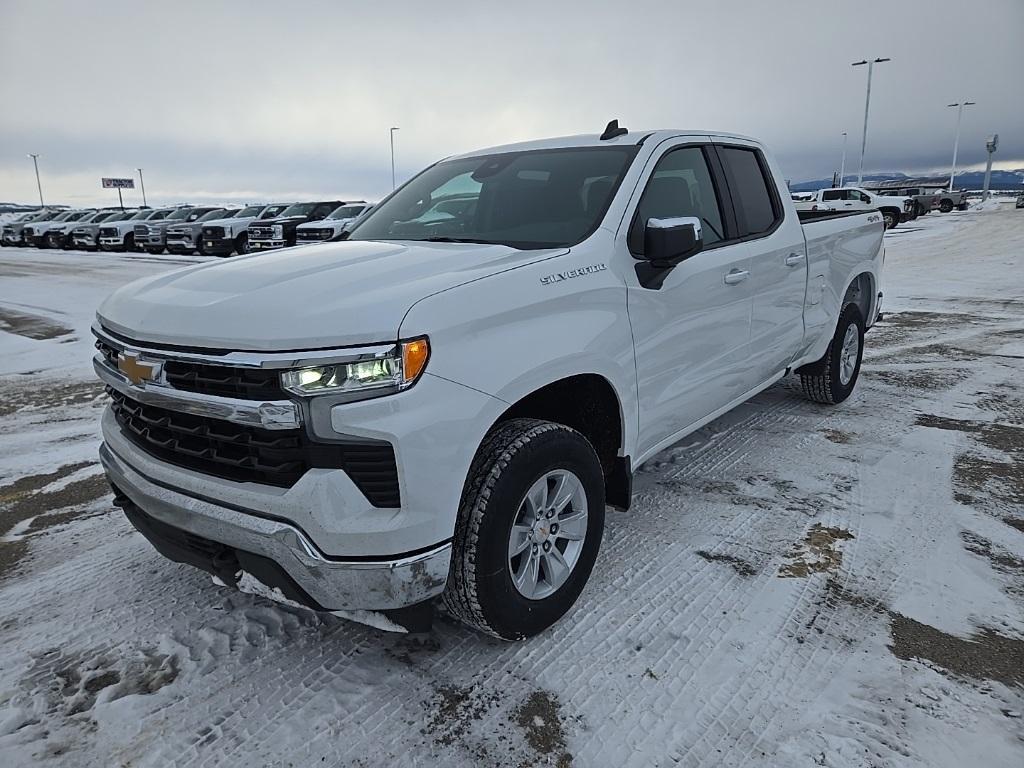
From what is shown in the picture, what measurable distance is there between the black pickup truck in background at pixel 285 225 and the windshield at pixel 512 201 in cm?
1638

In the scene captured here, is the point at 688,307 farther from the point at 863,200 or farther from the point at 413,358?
the point at 863,200

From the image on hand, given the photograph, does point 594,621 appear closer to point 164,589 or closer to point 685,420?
point 685,420

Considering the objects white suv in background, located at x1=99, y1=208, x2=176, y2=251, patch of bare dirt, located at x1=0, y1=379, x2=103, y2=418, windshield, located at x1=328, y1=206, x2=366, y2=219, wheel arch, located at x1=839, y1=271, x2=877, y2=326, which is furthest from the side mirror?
white suv in background, located at x1=99, y1=208, x2=176, y2=251

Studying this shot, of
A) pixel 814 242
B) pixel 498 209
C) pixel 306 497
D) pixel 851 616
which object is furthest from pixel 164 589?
pixel 814 242

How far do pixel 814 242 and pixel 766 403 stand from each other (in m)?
1.51

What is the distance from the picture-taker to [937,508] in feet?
12.3

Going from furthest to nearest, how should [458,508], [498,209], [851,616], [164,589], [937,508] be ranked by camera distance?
[937,508] < [498,209] < [164,589] < [851,616] < [458,508]

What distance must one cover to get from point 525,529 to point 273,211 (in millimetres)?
22463

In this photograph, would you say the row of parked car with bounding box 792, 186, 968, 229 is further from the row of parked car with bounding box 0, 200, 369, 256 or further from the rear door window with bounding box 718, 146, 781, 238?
the rear door window with bounding box 718, 146, 781, 238

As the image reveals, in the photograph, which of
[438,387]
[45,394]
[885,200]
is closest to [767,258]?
[438,387]

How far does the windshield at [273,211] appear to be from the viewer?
73.3 ft

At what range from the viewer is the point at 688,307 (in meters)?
3.33

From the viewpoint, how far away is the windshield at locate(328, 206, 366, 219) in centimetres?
2033

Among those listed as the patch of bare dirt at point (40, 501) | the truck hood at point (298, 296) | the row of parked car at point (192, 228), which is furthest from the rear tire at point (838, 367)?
the row of parked car at point (192, 228)
